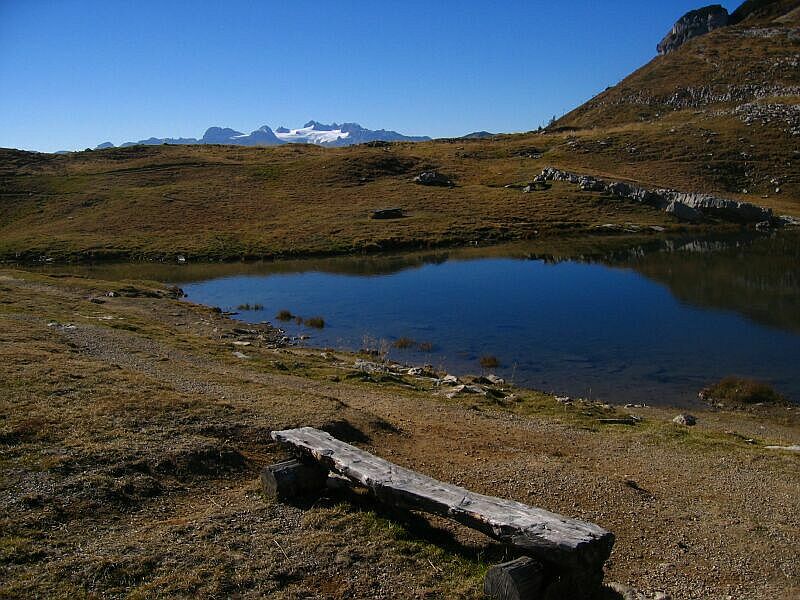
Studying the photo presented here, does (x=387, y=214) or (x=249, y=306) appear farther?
(x=387, y=214)

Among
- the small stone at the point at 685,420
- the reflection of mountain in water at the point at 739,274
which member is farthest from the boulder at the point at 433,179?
the small stone at the point at 685,420

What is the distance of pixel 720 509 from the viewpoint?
43.7 ft

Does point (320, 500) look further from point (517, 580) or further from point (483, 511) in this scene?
point (517, 580)

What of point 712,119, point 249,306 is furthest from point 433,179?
point 249,306

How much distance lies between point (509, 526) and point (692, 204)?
85.3 m

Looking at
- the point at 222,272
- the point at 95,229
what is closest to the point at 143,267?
the point at 222,272

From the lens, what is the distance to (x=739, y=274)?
51.8m

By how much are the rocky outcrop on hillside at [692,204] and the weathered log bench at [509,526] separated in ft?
266

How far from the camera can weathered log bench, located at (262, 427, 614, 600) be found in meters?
8.99

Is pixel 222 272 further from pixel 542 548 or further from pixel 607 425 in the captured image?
pixel 542 548

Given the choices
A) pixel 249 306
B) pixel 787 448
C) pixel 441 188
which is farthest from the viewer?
pixel 441 188

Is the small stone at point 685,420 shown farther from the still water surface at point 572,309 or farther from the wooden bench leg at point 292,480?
the wooden bench leg at point 292,480

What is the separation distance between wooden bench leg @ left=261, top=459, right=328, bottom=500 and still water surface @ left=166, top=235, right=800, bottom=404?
16158mm

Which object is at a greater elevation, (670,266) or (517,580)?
(670,266)
